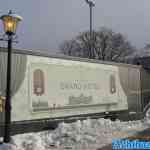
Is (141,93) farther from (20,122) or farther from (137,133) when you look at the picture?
(20,122)

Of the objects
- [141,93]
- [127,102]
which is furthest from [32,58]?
[141,93]

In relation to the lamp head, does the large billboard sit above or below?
below

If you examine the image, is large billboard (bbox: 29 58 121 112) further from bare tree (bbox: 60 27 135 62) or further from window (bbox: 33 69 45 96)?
bare tree (bbox: 60 27 135 62)

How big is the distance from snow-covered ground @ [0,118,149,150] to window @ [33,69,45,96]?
1564 millimetres

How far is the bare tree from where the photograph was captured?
6581 cm

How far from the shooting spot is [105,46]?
66.3m

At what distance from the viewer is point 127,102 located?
16891mm

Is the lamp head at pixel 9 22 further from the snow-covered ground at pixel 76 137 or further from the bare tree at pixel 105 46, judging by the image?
the bare tree at pixel 105 46

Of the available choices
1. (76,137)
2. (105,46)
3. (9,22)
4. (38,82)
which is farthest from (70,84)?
(105,46)

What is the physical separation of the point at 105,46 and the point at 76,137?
57.4 metres

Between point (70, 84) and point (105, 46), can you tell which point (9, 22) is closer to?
point (70, 84)

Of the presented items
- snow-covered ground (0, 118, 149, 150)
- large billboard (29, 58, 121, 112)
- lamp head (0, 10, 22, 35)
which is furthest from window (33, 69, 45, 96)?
lamp head (0, 10, 22, 35)

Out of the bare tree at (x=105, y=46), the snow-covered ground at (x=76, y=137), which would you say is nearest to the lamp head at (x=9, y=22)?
the snow-covered ground at (x=76, y=137)

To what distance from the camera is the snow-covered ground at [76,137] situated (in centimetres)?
853
